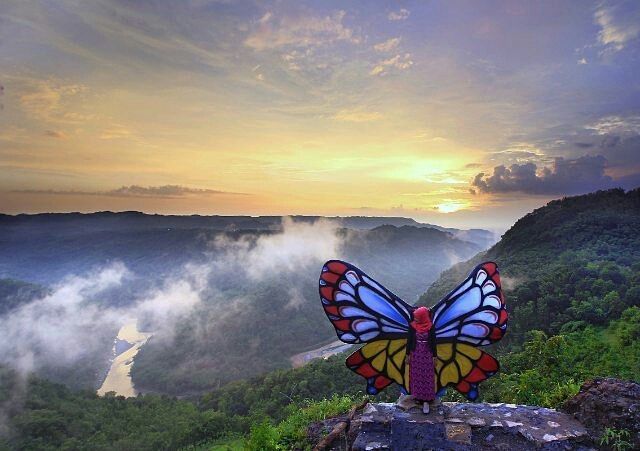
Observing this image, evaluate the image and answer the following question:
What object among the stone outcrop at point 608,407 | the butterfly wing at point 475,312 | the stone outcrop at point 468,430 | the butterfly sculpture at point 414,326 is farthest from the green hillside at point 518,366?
the butterfly wing at point 475,312

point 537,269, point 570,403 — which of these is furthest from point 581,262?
point 570,403

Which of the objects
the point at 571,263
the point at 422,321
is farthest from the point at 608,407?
the point at 571,263

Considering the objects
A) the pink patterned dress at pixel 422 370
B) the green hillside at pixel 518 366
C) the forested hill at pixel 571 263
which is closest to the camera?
the pink patterned dress at pixel 422 370

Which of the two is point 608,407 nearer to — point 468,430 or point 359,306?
point 468,430

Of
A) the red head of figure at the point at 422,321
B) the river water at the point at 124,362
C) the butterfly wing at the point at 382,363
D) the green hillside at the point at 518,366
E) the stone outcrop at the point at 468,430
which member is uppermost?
the red head of figure at the point at 422,321

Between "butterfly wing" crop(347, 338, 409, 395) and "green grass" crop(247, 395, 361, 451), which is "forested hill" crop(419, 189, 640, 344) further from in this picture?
"butterfly wing" crop(347, 338, 409, 395)

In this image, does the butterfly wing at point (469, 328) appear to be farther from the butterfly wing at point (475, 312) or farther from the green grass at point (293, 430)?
the green grass at point (293, 430)
